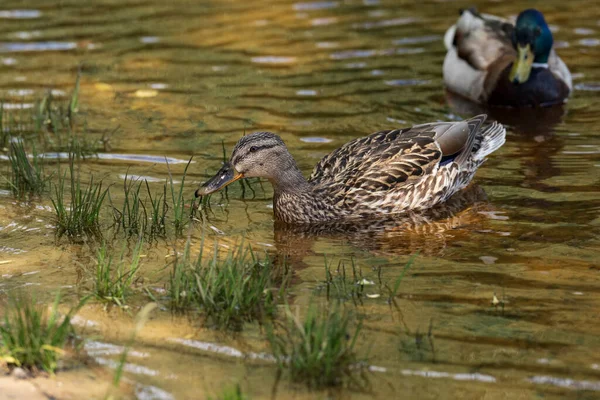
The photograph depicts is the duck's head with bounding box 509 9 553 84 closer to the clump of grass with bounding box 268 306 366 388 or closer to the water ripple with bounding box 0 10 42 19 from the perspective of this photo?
the clump of grass with bounding box 268 306 366 388

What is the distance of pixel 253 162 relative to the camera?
6844 mm

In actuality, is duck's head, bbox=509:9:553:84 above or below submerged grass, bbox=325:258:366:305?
above

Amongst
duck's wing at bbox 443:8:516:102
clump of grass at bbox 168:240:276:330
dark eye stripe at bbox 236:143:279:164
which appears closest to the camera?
clump of grass at bbox 168:240:276:330

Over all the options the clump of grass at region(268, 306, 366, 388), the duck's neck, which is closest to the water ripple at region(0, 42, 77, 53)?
the duck's neck

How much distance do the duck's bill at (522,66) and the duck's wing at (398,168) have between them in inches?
107

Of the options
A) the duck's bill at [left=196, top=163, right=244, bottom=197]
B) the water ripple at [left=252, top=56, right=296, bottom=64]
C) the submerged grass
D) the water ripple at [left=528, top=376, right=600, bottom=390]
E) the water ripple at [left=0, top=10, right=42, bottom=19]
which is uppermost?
the water ripple at [left=0, top=10, right=42, bottom=19]

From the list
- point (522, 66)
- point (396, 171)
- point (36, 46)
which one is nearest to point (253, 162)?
point (396, 171)

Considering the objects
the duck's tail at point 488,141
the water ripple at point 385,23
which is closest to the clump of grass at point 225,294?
the duck's tail at point 488,141

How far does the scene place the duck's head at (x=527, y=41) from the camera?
32.9 feet

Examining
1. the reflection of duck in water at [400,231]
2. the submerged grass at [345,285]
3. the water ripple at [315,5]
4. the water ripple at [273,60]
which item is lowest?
the reflection of duck in water at [400,231]

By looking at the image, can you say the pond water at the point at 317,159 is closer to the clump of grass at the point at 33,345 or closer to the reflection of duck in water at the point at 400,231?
the reflection of duck in water at the point at 400,231

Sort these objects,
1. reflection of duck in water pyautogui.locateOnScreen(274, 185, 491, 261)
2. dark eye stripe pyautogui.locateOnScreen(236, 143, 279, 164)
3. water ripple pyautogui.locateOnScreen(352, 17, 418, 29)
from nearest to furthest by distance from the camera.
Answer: reflection of duck in water pyautogui.locateOnScreen(274, 185, 491, 261)
dark eye stripe pyautogui.locateOnScreen(236, 143, 279, 164)
water ripple pyautogui.locateOnScreen(352, 17, 418, 29)

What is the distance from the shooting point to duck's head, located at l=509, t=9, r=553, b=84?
32.9 ft

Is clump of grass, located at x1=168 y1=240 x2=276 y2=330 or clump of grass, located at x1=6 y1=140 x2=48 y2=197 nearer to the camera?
clump of grass, located at x1=168 y1=240 x2=276 y2=330
